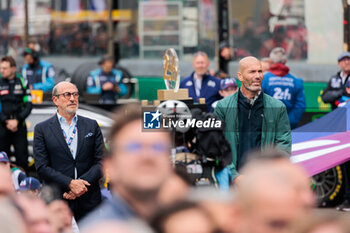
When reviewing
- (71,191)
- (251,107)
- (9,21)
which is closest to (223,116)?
(251,107)

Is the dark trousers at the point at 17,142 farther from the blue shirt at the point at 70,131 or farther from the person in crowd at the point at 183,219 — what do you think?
the person in crowd at the point at 183,219

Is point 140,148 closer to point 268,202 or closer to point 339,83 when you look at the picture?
point 268,202

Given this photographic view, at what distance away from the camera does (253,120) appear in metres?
7.61

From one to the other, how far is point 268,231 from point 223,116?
16.5ft

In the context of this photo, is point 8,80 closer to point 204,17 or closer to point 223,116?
point 223,116

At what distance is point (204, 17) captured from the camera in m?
18.2

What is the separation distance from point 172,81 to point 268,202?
6.69m

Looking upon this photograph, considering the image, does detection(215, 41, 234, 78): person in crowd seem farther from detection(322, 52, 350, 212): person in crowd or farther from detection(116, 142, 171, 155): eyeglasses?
detection(116, 142, 171, 155): eyeglasses

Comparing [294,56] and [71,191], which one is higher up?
[294,56]

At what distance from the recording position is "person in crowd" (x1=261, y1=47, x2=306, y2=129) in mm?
10969

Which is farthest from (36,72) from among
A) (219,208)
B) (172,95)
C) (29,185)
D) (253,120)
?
(219,208)

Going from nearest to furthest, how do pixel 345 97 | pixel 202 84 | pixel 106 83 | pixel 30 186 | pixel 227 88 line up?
pixel 30 186, pixel 227 88, pixel 202 84, pixel 345 97, pixel 106 83

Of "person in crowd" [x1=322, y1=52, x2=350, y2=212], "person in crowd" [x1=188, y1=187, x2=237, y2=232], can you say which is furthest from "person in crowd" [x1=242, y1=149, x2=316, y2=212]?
"person in crowd" [x1=322, y1=52, x2=350, y2=212]

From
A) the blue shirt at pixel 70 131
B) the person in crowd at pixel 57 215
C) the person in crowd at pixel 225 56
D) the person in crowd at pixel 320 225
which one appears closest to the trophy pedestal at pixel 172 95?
the blue shirt at pixel 70 131
